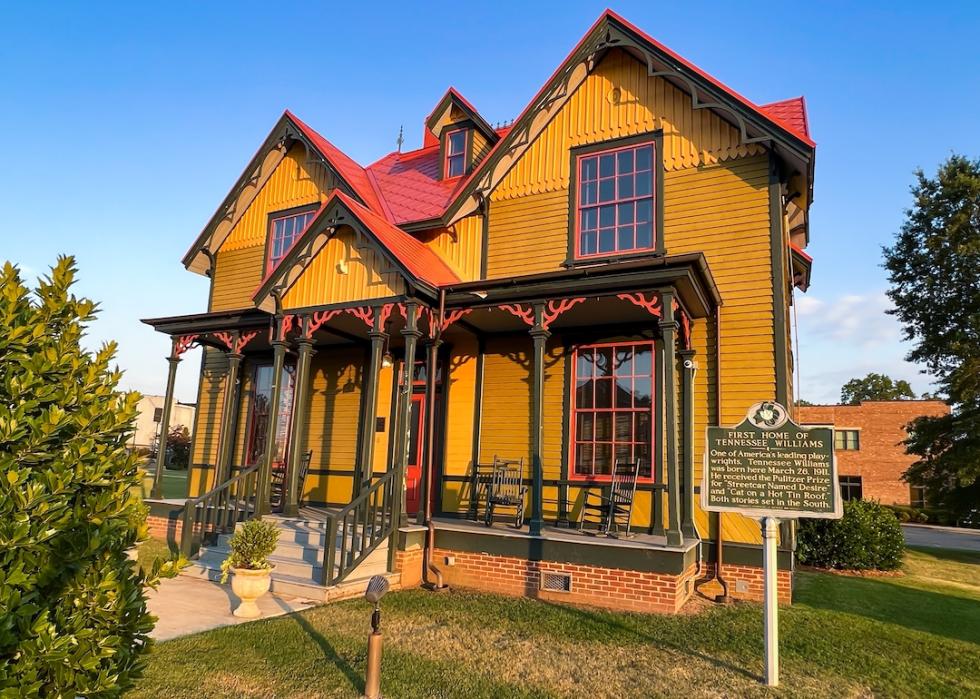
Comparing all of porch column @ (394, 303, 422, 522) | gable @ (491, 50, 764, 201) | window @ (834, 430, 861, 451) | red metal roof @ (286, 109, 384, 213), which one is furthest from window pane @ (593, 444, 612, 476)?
window @ (834, 430, 861, 451)

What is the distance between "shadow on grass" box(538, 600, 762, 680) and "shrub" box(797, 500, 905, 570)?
724 cm

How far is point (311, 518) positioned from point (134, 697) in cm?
570

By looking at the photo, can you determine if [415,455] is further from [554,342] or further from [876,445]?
[876,445]

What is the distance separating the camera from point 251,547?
23.5 feet

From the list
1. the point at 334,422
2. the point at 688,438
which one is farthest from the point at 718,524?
the point at 334,422

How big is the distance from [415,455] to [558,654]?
6.13m

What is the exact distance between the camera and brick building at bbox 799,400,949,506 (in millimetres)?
37656

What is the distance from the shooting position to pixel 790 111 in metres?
10.8

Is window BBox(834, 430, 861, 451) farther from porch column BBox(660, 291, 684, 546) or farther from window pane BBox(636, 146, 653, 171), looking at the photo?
porch column BBox(660, 291, 684, 546)

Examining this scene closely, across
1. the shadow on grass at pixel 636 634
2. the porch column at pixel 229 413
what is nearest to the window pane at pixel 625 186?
the shadow on grass at pixel 636 634

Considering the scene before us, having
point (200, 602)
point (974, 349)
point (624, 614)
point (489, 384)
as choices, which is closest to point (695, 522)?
point (624, 614)

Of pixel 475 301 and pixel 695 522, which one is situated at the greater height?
pixel 475 301

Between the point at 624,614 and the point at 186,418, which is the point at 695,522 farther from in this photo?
the point at 186,418

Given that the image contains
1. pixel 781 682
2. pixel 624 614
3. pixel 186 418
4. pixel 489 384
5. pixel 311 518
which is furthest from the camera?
pixel 186 418
